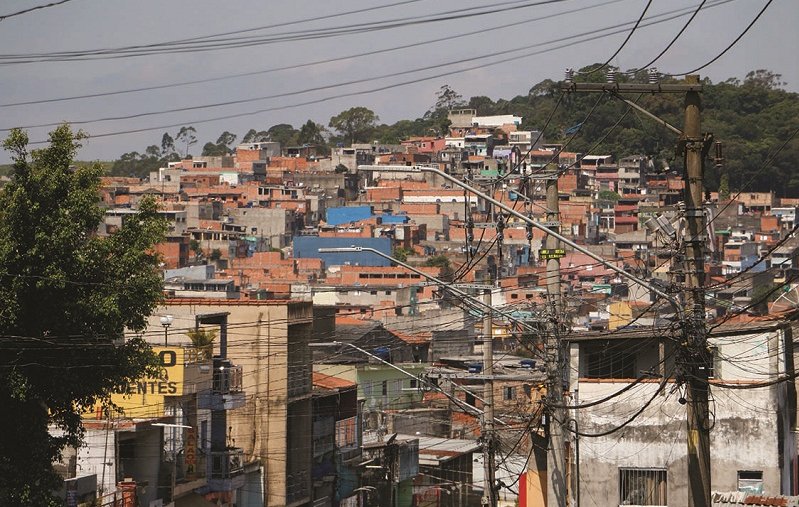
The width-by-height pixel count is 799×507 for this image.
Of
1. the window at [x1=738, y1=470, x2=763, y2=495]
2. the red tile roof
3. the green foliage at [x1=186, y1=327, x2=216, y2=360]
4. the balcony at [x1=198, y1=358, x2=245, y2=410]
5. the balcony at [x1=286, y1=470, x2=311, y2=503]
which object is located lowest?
the balcony at [x1=286, y1=470, x2=311, y2=503]

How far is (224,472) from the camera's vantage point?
130ft

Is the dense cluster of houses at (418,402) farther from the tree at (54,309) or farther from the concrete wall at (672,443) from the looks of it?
the tree at (54,309)

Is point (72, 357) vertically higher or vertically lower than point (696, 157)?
lower

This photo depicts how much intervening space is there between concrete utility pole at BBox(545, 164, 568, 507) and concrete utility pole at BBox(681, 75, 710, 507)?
19.5ft

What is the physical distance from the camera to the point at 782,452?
28.8m

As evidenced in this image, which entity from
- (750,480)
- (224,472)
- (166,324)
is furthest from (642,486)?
(224,472)

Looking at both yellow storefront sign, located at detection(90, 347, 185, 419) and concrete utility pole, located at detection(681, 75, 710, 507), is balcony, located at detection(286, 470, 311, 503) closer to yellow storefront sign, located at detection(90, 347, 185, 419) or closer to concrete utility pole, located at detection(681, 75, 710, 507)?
yellow storefront sign, located at detection(90, 347, 185, 419)

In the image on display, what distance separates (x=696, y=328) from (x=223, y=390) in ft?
78.0

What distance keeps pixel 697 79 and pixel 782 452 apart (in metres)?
12.9

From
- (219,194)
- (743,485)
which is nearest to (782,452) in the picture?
(743,485)

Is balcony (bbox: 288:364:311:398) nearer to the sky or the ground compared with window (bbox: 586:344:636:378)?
nearer to the ground

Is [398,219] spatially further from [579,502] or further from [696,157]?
[696,157]

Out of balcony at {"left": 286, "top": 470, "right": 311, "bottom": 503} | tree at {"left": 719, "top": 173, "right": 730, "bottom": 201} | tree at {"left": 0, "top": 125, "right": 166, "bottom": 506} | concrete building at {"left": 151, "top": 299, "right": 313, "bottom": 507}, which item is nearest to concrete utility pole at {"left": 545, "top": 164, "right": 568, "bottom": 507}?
tree at {"left": 0, "top": 125, "right": 166, "bottom": 506}

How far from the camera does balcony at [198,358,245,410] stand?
1540 inches
